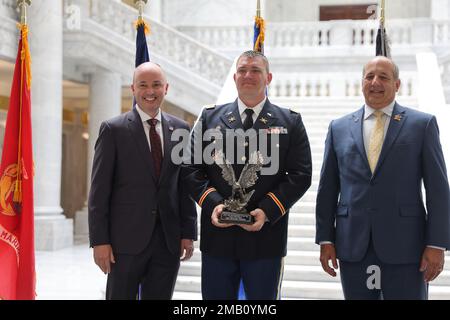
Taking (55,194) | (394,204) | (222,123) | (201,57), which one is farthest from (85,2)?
(394,204)

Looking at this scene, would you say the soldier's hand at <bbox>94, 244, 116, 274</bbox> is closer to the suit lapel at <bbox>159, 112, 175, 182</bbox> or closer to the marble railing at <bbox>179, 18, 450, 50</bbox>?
Result: the suit lapel at <bbox>159, 112, 175, 182</bbox>

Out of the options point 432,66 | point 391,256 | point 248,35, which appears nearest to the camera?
point 391,256

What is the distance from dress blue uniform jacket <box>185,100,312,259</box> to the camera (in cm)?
339

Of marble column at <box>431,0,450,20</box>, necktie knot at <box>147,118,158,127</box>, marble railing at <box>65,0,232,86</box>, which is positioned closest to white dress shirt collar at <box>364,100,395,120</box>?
necktie knot at <box>147,118,158,127</box>

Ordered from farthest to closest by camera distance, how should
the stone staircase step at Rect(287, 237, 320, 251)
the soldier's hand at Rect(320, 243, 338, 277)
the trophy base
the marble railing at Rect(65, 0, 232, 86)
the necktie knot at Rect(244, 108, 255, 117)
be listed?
the marble railing at Rect(65, 0, 232, 86) < the stone staircase step at Rect(287, 237, 320, 251) < the necktie knot at Rect(244, 108, 255, 117) < the soldier's hand at Rect(320, 243, 338, 277) < the trophy base

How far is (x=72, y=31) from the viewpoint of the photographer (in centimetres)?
1183

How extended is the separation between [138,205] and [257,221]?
82cm

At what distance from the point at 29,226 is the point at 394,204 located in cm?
310

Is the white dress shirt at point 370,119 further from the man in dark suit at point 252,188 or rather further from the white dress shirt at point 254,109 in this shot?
the white dress shirt at point 254,109

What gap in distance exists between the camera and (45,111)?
11.2 metres

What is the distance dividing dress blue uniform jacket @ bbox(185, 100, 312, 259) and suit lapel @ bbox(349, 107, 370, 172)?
11.5 inches

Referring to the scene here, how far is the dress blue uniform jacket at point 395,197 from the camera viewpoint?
129 inches

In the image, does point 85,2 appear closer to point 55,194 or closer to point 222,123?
point 55,194

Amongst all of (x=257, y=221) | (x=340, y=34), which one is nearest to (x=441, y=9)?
(x=340, y=34)
